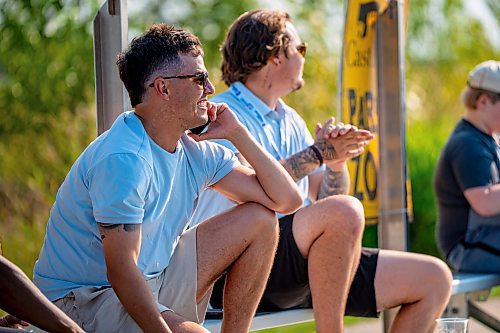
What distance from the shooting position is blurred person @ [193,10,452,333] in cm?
452

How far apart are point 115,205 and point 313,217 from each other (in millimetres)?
1168

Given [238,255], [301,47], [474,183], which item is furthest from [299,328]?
[238,255]

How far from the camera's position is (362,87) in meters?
5.81

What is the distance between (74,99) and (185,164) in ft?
15.4

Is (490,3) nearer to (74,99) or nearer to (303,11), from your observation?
(303,11)

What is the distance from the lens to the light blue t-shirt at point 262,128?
4762 millimetres

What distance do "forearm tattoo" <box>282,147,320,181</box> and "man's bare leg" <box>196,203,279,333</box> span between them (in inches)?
25.0

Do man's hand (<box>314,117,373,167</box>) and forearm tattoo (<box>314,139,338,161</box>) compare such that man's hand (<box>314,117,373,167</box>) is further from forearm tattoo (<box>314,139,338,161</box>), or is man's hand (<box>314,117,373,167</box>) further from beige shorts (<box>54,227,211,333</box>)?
beige shorts (<box>54,227,211,333</box>)

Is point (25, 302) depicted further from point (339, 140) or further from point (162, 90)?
point (339, 140)

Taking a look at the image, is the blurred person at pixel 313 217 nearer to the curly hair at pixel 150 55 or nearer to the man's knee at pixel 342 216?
the man's knee at pixel 342 216

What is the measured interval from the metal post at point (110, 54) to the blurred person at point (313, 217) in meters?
0.52

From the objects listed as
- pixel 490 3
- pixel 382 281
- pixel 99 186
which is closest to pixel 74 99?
pixel 382 281

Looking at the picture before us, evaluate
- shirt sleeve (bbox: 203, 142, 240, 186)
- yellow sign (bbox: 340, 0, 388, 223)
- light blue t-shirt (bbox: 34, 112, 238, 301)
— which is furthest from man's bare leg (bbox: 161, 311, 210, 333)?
yellow sign (bbox: 340, 0, 388, 223)

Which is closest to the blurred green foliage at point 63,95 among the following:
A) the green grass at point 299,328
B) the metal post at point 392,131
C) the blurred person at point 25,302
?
the green grass at point 299,328
